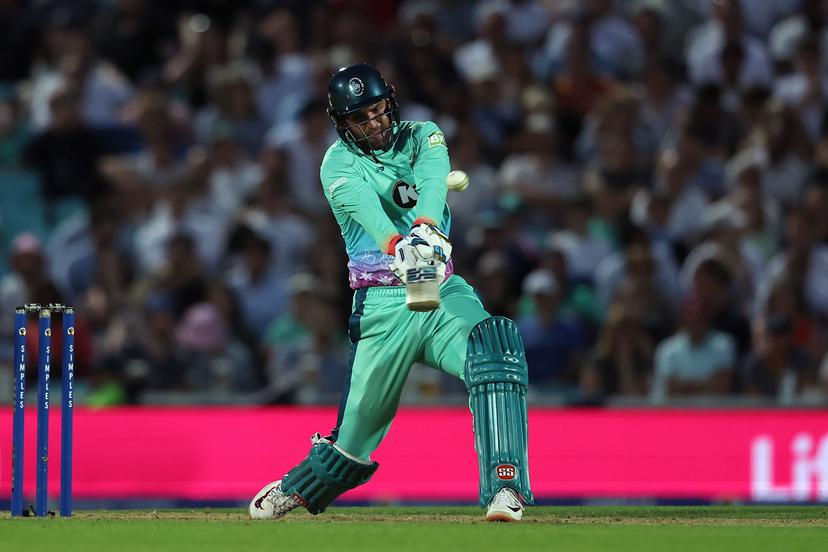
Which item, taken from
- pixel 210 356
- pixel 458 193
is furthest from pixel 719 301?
pixel 210 356

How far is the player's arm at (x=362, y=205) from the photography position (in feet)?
23.6

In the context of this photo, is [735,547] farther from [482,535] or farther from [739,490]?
[739,490]

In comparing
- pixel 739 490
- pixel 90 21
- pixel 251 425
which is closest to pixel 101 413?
pixel 251 425

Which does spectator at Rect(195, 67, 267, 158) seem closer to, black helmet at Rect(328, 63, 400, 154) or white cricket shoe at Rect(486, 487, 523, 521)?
black helmet at Rect(328, 63, 400, 154)

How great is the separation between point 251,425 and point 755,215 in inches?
181

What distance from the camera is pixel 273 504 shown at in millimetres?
7793

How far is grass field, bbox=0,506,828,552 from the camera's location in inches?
248

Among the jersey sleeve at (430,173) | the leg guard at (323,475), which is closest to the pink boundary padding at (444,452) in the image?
the leg guard at (323,475)

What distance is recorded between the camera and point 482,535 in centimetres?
664

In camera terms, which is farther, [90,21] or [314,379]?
[90,21]

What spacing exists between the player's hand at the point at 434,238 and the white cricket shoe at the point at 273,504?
1.52 metres

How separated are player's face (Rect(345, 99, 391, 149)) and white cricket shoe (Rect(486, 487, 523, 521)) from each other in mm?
1802

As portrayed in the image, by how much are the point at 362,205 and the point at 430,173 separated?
37cm

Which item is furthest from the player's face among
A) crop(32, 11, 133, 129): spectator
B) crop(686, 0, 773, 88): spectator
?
crop(32, 11, 133, 129): spectator
